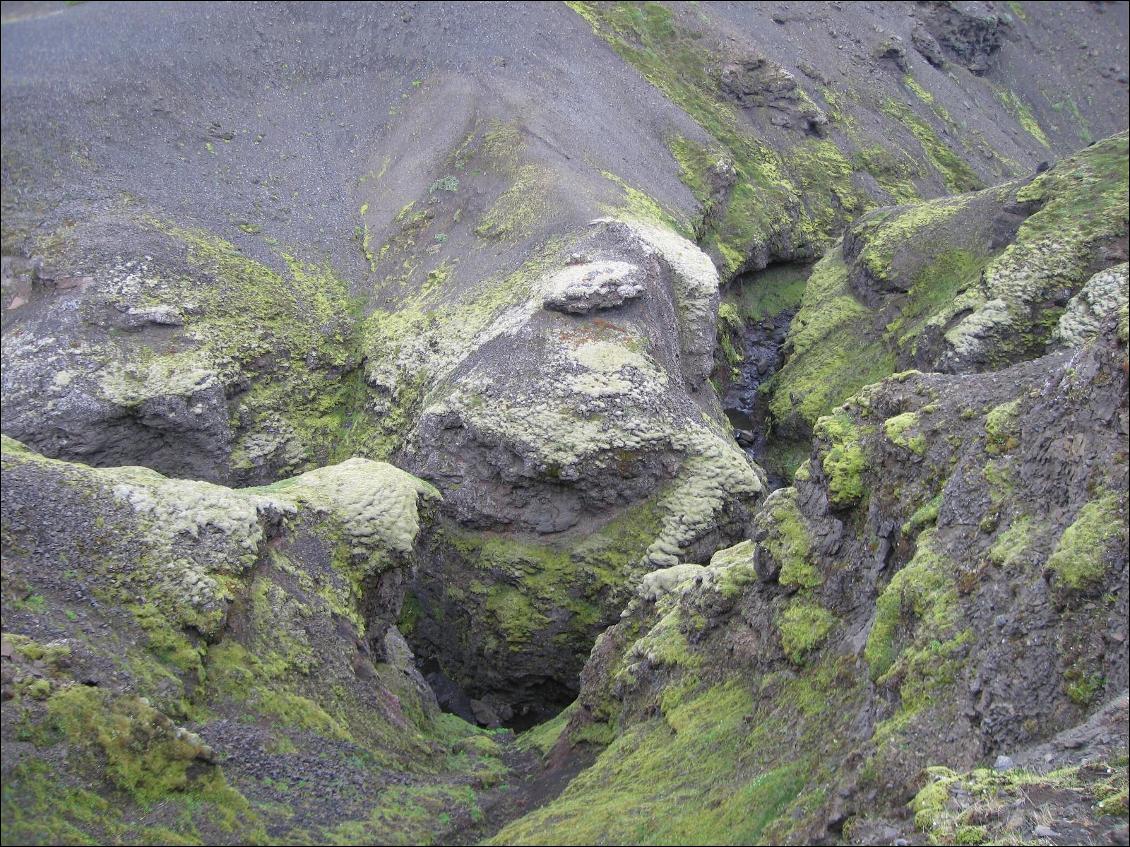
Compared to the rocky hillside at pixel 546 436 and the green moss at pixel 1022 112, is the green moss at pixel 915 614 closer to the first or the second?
the rocky hillside at pixel 546 436

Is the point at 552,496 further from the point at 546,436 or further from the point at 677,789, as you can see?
the point at 677,789

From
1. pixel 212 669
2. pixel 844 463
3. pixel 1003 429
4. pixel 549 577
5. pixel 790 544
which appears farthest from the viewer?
pixel 549 577

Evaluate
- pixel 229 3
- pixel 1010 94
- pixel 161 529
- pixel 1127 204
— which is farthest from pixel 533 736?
pixel 1010 94

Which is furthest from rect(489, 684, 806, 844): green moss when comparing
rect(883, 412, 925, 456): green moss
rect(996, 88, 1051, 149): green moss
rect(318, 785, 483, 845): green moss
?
rect(996, 88, 1051, 149): green moss

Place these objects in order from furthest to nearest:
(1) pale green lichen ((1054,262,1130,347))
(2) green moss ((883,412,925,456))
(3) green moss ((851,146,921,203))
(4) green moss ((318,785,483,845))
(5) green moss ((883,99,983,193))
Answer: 1. (5) green moss ((883,99,983,193))
2. (3) green moss ((851,146,921,203))
3. (1) pale green lichen ((1054,262,1130,347))
4. (2) green moss ((883,412,925,456))
5. (4) green moss ((318,785,483,845))

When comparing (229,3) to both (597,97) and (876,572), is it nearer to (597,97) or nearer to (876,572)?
(597,97)

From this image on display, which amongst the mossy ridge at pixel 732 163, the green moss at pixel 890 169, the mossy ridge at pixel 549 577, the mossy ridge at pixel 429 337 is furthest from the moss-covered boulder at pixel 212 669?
the green moss at pixel 890 169

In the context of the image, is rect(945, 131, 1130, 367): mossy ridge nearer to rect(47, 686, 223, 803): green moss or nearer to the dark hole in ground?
the dark hole in ground

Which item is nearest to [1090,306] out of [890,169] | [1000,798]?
[1000,798]
